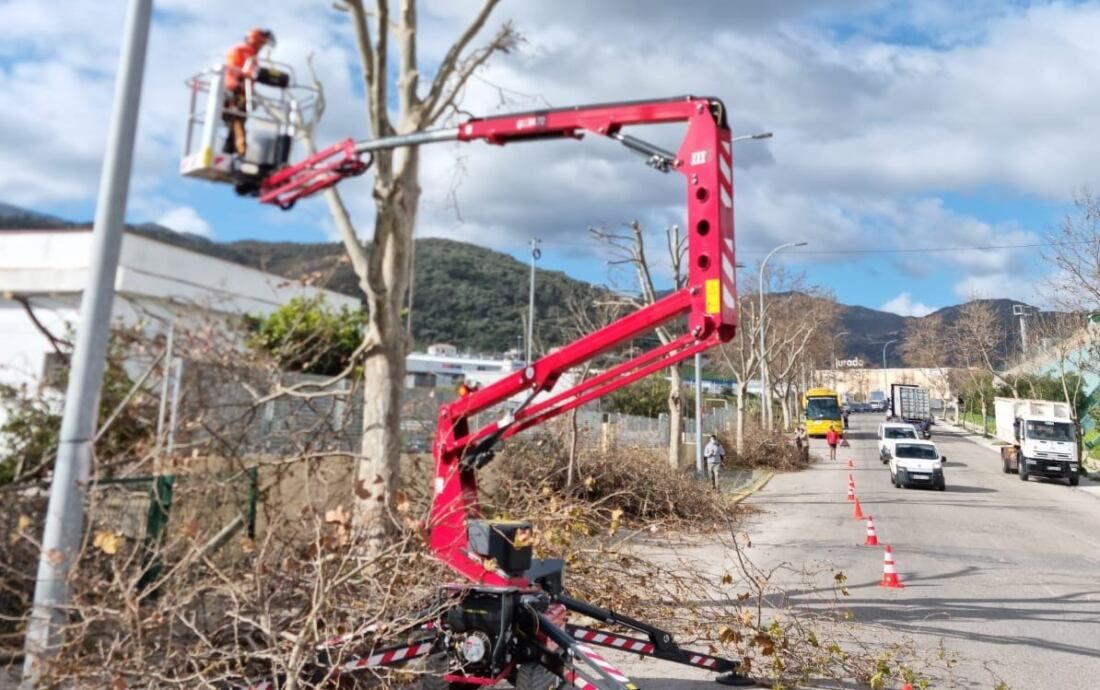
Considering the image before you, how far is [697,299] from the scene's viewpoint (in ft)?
20.6

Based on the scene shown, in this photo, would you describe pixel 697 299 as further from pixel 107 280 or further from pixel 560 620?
pixel 107 280

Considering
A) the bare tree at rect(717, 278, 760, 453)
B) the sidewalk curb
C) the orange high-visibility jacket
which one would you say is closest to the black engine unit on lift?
the orange high-visibility jacket

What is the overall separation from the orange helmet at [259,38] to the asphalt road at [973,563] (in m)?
8.17

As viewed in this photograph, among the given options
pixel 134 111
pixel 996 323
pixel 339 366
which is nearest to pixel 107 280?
pixel 134 111

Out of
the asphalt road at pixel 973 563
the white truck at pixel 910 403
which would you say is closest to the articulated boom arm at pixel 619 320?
the asphalt road at pixel 973 563

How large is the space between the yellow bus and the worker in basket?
49.1 m

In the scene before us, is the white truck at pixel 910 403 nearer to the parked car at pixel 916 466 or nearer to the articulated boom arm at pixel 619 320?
the parked car at pixel 916 466

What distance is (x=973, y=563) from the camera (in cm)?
1351

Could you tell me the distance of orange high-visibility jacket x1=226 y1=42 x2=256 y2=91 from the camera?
22.9ft

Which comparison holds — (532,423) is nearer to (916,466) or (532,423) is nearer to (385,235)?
(385,235)

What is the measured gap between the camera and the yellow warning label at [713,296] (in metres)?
6.14

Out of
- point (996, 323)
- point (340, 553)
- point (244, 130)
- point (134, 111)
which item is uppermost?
point (996, 323)

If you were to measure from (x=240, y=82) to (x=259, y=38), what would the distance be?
0.59 meters

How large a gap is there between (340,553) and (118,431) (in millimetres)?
4047
